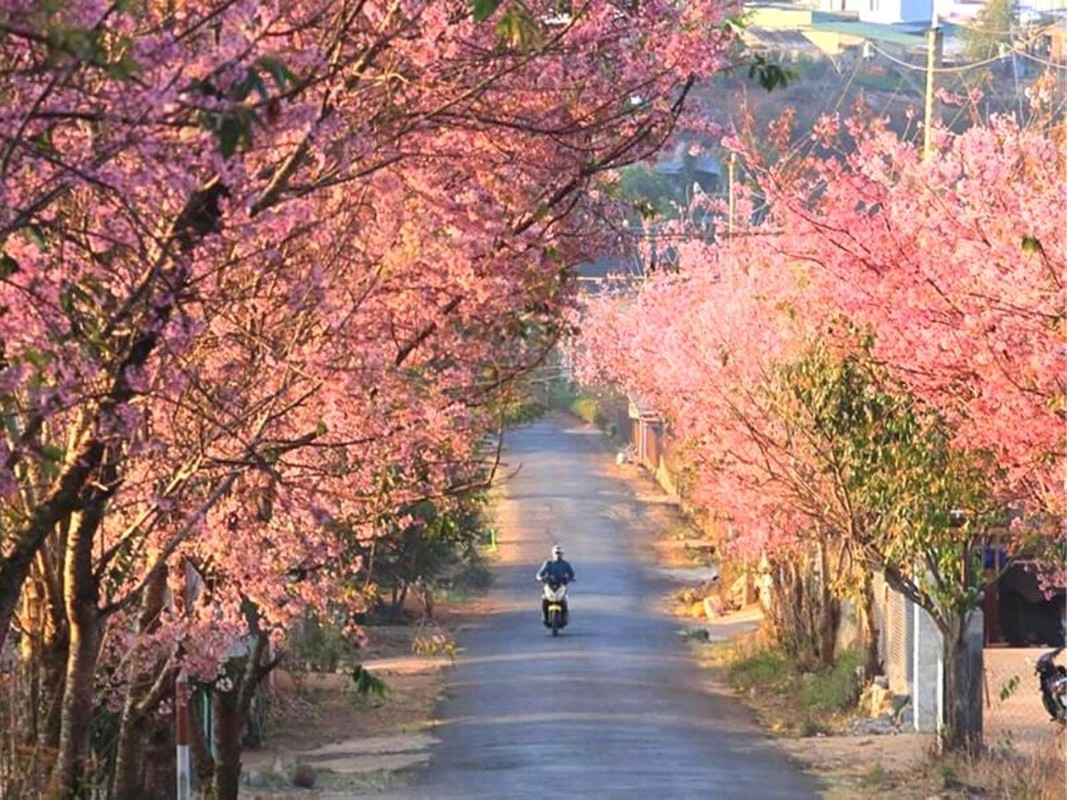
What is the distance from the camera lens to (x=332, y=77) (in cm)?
1005

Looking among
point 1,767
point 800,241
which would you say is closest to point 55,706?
point 1,767

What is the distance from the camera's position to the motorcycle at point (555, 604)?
129 feet

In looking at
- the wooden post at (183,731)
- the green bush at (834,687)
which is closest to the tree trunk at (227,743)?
the wooden post at (183,731)

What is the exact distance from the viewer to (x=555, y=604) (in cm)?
3941

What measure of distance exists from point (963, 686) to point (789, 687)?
9.14m

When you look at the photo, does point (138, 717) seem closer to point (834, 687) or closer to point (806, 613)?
point (834, 687)

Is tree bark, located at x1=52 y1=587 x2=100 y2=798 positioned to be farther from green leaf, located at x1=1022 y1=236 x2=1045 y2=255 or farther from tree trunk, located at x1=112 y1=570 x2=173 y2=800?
green leaf, located at x1=1022 y1=236 x2=1045 y2=255

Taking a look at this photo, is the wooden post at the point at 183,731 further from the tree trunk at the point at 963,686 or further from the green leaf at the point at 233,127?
the tree trunk at the point at 963,686

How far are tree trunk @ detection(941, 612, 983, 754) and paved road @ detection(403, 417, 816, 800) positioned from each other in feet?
5.07

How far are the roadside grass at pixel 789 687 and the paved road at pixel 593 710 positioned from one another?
48 cm

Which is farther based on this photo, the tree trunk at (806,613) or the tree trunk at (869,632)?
the tree trunk at (806,613)

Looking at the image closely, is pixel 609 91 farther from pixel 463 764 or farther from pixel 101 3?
pixel 463 764

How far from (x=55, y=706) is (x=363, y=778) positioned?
38.8ft

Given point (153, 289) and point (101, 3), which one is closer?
point (101, 3)
